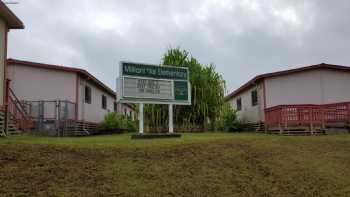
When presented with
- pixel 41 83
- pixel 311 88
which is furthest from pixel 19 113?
pixel 311 88

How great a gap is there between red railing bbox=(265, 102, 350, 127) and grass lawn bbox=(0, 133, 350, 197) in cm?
724

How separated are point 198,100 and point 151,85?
9169 mm

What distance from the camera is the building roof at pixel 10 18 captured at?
42.3 feet

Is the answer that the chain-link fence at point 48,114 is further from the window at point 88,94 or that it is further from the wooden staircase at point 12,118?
the window at point 88,94

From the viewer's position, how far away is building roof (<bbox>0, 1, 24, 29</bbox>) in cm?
1290

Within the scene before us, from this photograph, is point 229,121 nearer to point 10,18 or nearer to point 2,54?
point 2,54

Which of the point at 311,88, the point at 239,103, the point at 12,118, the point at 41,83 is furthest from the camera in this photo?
the point at 239,103

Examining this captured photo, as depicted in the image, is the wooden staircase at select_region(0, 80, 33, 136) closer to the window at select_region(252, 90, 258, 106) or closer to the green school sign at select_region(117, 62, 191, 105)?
the green school sign at select_region(117, 62, 191, 105)

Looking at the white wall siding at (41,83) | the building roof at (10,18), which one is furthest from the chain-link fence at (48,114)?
the building roof at (10,18)

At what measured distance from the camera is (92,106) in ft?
77.0

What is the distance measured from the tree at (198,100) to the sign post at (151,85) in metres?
7.45

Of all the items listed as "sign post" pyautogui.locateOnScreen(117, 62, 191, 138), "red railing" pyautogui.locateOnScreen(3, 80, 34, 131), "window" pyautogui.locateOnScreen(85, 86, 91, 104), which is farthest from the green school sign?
"window" pyautogui.locateOnScreen(85, 86, 91, 104)

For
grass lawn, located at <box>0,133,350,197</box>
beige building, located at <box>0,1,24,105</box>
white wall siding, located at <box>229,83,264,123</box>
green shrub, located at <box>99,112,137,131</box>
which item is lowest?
grass lawn, located at <box>0,133,350,197</box>

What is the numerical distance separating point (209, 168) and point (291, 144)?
4.19 metres
